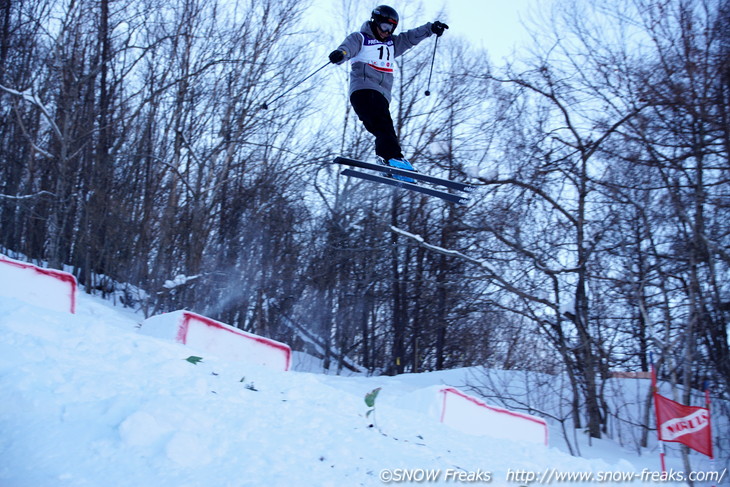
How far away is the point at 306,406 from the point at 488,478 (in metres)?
1.43

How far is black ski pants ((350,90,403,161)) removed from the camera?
6211 mm

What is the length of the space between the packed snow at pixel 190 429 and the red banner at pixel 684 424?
2859 millimetres

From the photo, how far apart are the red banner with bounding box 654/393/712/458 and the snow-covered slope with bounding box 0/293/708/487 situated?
2.86 meters

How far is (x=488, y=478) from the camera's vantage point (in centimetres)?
384

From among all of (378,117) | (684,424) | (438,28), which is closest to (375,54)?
(378,117)

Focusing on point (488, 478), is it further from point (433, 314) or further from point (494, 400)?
point (433, 314)

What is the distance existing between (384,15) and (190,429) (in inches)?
174

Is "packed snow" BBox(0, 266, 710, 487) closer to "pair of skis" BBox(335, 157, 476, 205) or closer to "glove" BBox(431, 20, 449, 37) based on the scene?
"pair of skis" BBox(335, 157, 476, 205)

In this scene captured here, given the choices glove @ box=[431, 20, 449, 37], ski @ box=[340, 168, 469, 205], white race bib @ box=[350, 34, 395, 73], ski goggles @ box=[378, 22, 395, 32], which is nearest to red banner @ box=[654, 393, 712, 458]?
ski @ box=[340, 168, 469, 205]

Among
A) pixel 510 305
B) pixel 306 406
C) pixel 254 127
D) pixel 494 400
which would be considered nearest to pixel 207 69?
pixel 254 127

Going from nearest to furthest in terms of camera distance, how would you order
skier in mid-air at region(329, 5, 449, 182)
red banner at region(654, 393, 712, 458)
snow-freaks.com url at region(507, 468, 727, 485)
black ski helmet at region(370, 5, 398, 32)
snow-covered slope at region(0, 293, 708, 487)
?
snow-covered slope at region(0, 293, 708, 487) → snow-freaks.com url at region(507, 468, 727, 485) → black ski helmet at region(370, 5, 398, 32) → skier in mid-air at region(329, 5, 449, 182) → red banner at region(654, 393, 712, 458)

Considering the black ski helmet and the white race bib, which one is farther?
the white race bib

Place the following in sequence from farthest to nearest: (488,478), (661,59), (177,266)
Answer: (177,266) → (661,59) → (488,478)

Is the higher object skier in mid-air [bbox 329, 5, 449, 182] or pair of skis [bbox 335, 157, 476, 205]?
skier in mid-air [bbox 329, 5, 449, 182]
